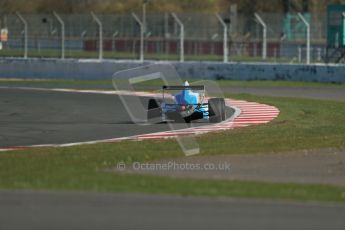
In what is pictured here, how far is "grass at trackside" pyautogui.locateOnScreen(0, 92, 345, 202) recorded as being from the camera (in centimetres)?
960

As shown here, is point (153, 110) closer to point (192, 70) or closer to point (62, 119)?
point (62, 119)

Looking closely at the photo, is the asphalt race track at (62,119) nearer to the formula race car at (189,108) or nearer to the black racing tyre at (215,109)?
the formula race car at (189,108)

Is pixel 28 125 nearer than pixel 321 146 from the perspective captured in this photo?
No

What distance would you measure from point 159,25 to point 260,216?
4377cm

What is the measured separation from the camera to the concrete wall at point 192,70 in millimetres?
32781

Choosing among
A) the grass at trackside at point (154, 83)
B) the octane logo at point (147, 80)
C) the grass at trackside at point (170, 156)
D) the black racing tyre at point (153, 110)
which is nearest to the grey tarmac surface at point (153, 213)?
the grass at trackside at point (170, 156)

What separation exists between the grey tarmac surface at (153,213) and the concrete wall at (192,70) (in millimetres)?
23707

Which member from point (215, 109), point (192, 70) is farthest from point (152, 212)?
point (192, 70)

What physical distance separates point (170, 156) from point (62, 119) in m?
6.67

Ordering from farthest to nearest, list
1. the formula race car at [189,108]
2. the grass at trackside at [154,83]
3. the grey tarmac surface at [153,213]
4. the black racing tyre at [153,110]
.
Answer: the grass at trackside at [154,83], the black racing tyre at [153,110], the formula race car at [189,108], the grey tarmac surface at [153,213]

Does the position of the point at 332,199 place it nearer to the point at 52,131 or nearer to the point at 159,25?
the point at 52,131

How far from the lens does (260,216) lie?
8.18 metres

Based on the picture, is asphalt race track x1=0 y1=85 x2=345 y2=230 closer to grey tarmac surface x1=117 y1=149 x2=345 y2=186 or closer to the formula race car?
grey tarmac surface x1=117 y1=149 x2=345 y2=186

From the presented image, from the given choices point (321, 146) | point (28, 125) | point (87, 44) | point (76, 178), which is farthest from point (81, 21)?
point (76, 178)
